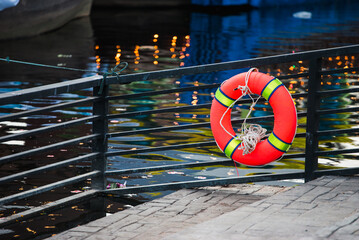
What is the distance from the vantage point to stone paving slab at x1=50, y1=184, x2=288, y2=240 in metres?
5.14

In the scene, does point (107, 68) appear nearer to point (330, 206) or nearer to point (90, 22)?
point (330, 206)

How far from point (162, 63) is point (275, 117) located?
12462mm

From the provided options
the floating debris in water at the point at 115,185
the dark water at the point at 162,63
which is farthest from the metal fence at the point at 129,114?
the dark water at the point at 162,63

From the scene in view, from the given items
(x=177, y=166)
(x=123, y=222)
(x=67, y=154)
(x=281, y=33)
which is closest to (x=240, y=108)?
(x=67, y=154)

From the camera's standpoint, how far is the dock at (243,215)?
445 centimetres

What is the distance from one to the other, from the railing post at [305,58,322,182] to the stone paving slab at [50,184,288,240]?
426 mm

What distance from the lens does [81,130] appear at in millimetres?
9766

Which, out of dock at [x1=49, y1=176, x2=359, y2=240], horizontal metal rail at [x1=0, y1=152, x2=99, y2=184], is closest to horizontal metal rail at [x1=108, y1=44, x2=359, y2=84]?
horizontal metal rail at [x1=0, y1=152, x2=99, y2=184]


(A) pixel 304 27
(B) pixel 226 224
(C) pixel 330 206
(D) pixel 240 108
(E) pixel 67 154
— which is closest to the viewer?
(B) pixel 226 224

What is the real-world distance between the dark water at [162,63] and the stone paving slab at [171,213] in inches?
19.7

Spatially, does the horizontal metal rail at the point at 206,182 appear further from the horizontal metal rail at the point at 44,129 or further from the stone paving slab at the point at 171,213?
the horizontal metal rail at the point at 44,129

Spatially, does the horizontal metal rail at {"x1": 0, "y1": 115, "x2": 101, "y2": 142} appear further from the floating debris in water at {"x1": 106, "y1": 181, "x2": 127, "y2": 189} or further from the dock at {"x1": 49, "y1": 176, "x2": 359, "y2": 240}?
the dock at {"x1": 49, "y1": 176, "x2": 359, "y2": 240}

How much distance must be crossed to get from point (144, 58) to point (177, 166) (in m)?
12.8

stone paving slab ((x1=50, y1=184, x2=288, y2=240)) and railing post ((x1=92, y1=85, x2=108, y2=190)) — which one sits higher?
railing post ((x1=92, y1=85, x2=108, y2=190))
